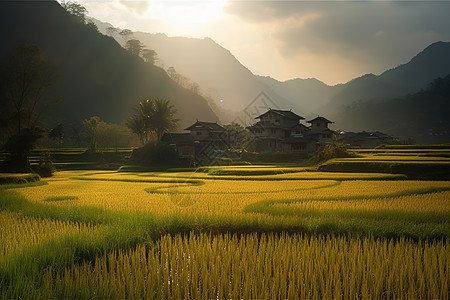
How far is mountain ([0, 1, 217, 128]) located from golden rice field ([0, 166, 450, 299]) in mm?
91903

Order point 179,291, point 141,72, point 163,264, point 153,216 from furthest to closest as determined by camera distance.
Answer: point 141,72, point 153,216, point 163,264, point 179,291

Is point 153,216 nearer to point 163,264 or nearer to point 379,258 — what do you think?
point 163,264

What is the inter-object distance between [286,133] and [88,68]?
78925 mm

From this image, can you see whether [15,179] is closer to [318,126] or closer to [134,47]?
[318,126]

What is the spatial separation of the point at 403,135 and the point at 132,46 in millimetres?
102932

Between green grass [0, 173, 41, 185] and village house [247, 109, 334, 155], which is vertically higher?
village house [247, 109, 334, 155]

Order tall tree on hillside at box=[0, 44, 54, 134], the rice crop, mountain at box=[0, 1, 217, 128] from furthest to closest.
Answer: mountain at box=[0, 1, 217, 128] → tall tree on hillside at box=[0, 44, 54, 134] → the rice crop

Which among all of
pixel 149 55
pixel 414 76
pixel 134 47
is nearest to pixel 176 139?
pixel 149 55

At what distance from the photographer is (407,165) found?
20.9 meters

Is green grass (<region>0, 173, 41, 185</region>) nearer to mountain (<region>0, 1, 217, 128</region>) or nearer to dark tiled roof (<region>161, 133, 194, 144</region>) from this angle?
dark tiled roof (<region>161, 133, 194, 144</region>)

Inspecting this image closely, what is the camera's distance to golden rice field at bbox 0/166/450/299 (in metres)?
3.95

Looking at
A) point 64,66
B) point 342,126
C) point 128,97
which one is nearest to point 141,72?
point 128,97

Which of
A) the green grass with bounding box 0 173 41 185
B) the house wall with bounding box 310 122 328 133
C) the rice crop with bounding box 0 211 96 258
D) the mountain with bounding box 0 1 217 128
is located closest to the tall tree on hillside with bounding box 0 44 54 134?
the green grass with bounding box 0 173 41 185

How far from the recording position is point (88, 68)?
105438 mm
